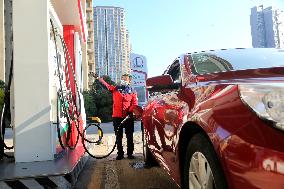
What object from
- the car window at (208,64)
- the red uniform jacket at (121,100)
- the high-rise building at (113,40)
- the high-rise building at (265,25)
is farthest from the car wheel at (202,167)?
the high-rise building at (113,40)

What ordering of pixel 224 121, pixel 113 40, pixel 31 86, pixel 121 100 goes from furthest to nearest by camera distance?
pixel 113 40 < pixel 121 100 < pixel 31 86 < pixel 224 121

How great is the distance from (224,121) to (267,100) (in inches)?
12.1

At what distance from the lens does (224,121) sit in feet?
7.59

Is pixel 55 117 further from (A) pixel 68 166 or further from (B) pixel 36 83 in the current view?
(A) pixel 68 166

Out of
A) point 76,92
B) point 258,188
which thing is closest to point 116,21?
point 76,92

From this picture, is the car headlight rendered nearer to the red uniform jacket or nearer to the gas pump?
the gas pump

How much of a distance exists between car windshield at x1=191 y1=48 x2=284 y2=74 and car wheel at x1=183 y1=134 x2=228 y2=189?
0.88 metres

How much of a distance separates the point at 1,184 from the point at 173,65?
7.59 ft

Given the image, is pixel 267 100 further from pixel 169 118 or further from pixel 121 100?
pixel 121 100

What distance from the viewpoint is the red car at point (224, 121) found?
1977mm

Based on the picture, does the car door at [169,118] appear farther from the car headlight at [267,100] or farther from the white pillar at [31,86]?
the white pillar at [31,86]

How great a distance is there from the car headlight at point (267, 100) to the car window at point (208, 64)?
1.17m

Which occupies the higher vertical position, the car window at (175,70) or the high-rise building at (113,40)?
the high-rise building at (113,40)

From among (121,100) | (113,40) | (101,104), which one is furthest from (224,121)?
(113,40)
